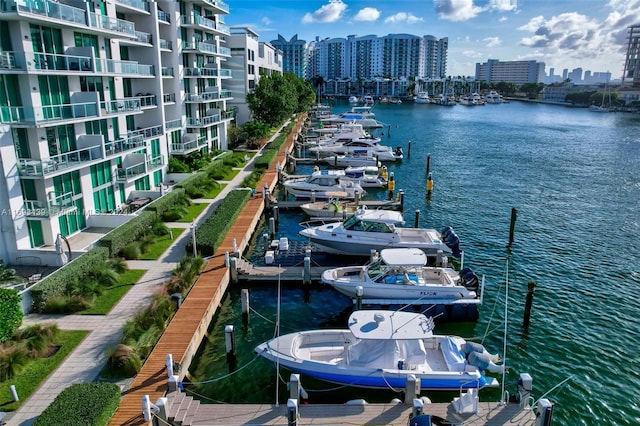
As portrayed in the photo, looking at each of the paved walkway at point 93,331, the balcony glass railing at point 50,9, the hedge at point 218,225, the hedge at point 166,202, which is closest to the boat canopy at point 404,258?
the hedge at point 218,225

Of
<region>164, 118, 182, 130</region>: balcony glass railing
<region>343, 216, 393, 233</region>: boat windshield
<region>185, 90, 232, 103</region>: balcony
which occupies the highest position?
<region>185, 90, 232, 103</region>: balcony

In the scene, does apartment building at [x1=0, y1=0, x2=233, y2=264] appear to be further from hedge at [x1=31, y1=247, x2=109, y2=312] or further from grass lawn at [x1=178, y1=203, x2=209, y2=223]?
hedge at [x1=31, y1=247, x2=109, y2=312]

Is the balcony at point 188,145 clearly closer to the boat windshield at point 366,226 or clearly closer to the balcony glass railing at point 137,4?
the balcony glass railing at point 137,4

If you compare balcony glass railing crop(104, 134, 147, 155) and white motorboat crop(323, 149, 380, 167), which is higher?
balcony glass railing crop(104, 134, 147, 155)

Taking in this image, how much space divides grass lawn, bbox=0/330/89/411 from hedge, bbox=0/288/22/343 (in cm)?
147

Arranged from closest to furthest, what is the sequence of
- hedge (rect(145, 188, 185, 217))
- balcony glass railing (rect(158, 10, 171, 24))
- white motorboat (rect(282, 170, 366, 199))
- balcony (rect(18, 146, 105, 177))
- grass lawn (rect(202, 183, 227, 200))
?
balcony (rect(18, 146, 105, 177))
hedge (rect(145, 188, 185, 217))
grass lawn (rect(202, 183, 227, 200))
white motorboat (rect(282, 170, 366, 199))
balcony glass railing (rect(158, 10, 171, 24))

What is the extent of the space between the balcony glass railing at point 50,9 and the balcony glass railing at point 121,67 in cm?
304

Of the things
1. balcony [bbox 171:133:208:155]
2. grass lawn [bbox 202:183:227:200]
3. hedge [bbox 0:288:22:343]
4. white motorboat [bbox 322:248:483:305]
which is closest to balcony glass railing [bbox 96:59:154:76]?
balcony [bbox 171:133:208:155]

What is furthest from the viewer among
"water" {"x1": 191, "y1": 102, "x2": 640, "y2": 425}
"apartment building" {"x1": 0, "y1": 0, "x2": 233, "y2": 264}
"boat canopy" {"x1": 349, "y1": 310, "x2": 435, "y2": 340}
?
"apartment building" {"x1": 0, "y1": 0, "x2": 233, "y2": 264}

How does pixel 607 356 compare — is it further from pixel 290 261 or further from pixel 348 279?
pixel 290 261

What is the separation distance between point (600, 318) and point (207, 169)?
35839 millimetres

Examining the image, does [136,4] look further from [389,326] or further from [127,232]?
[389,326]

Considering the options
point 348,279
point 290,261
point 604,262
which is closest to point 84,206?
point 290,261

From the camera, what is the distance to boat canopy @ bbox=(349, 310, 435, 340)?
1738cm
